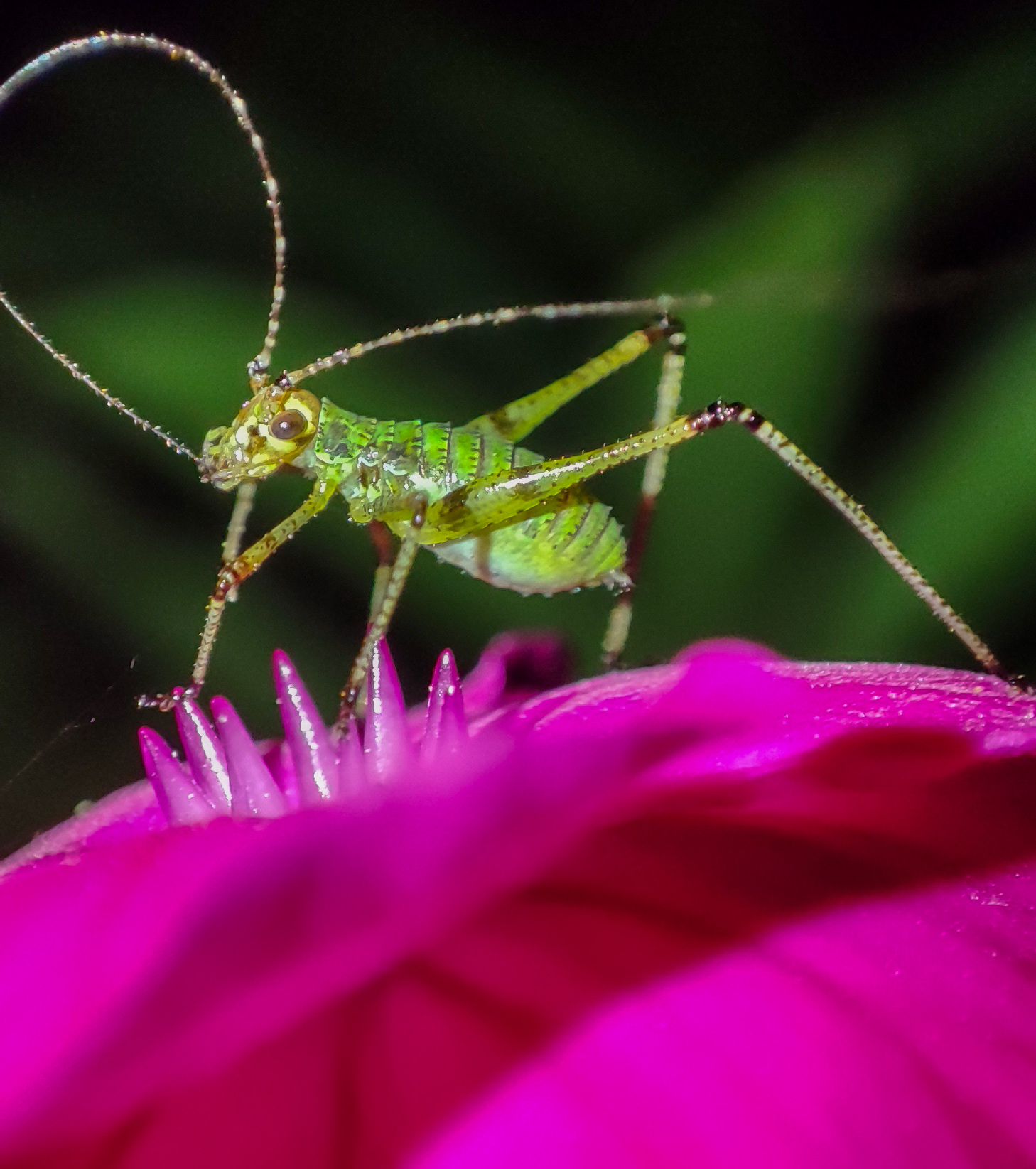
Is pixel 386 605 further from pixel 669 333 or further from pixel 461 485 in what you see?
pixel 669 333

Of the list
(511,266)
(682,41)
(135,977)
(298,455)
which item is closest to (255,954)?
(135,977)

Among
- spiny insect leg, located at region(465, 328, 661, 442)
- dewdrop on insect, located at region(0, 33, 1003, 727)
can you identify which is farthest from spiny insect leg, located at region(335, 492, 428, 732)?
spiny insect leg, located at region(465, 328, 661, 442)

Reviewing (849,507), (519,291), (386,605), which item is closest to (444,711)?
(386,605)

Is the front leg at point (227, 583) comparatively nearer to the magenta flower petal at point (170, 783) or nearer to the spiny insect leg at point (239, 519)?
the spiny insect leg at point (239, 519)

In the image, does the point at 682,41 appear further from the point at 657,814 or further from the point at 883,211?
the point at 657,814

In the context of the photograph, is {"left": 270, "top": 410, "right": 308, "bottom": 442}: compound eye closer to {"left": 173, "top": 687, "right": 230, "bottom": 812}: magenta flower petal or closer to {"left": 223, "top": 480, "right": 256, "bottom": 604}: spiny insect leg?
{"left": 223, "top": 480, "right": 256, "bottom": 604}: spiny insect leg

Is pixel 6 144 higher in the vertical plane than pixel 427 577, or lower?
higher

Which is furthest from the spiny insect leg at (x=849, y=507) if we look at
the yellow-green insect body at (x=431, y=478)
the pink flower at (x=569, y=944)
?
the pink flower at (x=569, y=944)
